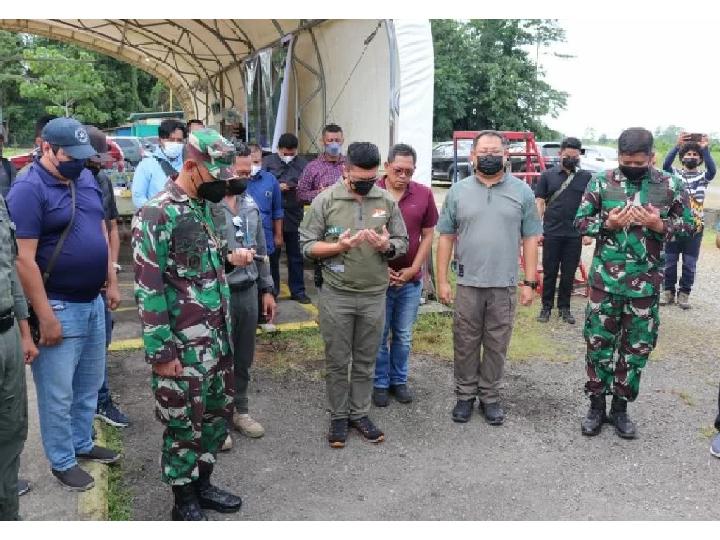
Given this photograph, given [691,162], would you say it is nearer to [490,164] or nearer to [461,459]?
[490,164]

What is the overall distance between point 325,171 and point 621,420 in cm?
358

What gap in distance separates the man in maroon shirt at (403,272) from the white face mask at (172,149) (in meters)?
1.78

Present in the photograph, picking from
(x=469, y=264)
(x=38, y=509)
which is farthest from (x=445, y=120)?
(x=38, y=509)

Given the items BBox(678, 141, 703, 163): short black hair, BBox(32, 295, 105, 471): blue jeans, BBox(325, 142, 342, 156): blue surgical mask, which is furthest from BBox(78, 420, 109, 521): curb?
BBox(678, 141, 703, 163): short black hair

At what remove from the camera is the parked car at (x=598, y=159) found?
807 inches

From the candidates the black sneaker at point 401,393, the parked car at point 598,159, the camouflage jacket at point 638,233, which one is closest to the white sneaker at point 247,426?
the black sneaker at point 401,393

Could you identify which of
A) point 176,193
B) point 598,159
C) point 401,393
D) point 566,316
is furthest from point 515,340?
point 598,159

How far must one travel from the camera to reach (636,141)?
3.55m

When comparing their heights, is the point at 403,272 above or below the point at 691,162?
below

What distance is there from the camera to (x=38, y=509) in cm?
279

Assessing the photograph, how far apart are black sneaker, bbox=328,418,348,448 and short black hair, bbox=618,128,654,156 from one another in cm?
234

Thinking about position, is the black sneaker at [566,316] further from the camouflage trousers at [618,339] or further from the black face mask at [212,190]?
the black face mask at [212,190]

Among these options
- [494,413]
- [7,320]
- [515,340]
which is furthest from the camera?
[515,340]

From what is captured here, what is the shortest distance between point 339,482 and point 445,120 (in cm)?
2464
